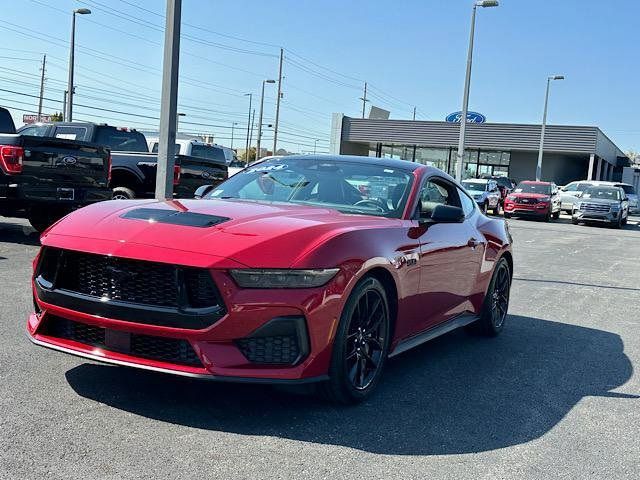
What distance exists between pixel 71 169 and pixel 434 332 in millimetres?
7131

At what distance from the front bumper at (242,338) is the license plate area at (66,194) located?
6.91 meters

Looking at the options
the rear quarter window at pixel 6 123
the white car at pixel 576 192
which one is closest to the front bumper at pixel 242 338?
the rear quarter window at pixel 6 123

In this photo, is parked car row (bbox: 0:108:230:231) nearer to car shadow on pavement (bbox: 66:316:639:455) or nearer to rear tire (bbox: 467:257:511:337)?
car shadow on pavement (bbox: 66:316:639:455)

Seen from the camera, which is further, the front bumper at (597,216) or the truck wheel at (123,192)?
the front bumper at (597,216)

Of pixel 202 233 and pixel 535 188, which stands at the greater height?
pixel 535 188

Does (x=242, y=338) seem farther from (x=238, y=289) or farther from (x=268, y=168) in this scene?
(x=268, y=168)

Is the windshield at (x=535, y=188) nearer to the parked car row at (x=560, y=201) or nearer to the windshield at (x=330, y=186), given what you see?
the parked car row at (x=560, y=201)

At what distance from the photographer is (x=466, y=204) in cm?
621

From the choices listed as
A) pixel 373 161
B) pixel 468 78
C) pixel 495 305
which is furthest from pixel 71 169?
pixel 468 78

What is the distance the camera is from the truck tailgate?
31.8 feet

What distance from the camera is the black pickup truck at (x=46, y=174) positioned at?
9.51m

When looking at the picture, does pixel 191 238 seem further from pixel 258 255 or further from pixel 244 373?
pixel 244 373

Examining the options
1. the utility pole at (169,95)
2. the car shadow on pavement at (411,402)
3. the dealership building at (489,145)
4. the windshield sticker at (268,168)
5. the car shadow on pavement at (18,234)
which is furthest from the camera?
the dealership building at (489,145)

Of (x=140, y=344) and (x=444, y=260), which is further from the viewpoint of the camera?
(x=444, y=260)
